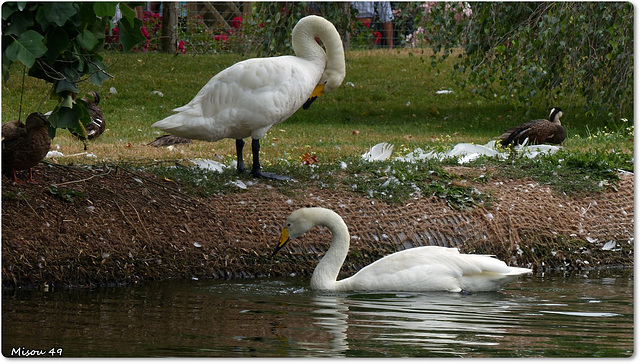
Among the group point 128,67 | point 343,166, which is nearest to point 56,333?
point 343,166

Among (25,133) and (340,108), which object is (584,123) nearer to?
(340,108)

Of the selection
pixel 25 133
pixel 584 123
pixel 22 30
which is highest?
pixel 22 30

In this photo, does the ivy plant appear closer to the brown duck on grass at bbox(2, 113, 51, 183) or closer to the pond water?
the brown duck on grass at bbox(2, 113, 51, 183)

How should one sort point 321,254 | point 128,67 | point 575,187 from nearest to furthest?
point 321,254, point 575,187, point 128,67

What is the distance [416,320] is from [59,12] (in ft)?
8.05

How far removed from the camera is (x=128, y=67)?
17172mm

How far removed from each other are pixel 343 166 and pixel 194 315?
322 centimetres

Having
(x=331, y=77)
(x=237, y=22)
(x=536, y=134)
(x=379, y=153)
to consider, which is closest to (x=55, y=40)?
(x=331, y=77)

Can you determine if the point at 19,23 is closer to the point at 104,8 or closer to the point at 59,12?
the point at 59,12

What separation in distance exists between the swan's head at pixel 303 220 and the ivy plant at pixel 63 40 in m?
1.46

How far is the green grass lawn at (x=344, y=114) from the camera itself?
10195mm

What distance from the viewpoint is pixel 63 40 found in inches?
198

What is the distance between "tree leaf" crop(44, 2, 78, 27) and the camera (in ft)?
15.2

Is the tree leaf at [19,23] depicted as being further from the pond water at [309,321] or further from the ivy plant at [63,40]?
the pond water at [309,321]
